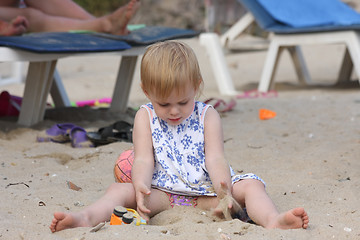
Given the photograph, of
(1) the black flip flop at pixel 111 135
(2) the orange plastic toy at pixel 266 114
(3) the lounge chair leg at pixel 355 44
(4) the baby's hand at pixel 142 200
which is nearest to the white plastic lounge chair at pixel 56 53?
(1) the black flip flop at pixel 111 135

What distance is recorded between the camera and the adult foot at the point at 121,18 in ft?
13.6

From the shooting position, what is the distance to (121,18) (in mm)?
4215

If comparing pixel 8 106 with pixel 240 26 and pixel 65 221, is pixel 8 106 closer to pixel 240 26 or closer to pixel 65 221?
pixel 65 221

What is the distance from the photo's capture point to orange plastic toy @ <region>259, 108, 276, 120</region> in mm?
4273

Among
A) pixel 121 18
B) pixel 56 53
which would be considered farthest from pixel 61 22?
pixel 56 53

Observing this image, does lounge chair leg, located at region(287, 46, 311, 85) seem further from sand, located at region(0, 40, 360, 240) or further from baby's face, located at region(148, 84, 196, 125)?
baby's face, located at region(148, 84, 196, 125)

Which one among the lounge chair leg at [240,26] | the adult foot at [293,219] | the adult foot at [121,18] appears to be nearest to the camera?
the adult foot at [293,219]

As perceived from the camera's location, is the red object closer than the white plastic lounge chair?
No

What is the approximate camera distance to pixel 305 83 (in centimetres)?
664

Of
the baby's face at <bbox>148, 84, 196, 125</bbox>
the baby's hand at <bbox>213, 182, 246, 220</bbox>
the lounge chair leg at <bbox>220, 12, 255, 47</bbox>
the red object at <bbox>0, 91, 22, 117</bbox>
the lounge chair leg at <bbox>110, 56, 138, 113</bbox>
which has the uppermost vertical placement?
the baby's face at <bbox>148, 84, 196, 125</bbox>

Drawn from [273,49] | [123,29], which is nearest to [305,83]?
[273,49]

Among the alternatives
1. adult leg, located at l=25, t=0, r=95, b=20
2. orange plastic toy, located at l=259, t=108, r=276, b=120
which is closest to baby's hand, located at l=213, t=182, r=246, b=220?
orange plastic toy, located at l=259, t=108, r=276, b=120

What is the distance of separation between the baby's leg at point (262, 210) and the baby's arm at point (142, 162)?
13.9 inches

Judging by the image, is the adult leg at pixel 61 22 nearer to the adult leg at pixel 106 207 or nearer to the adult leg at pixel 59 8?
the adult leg at pixel 59 8
